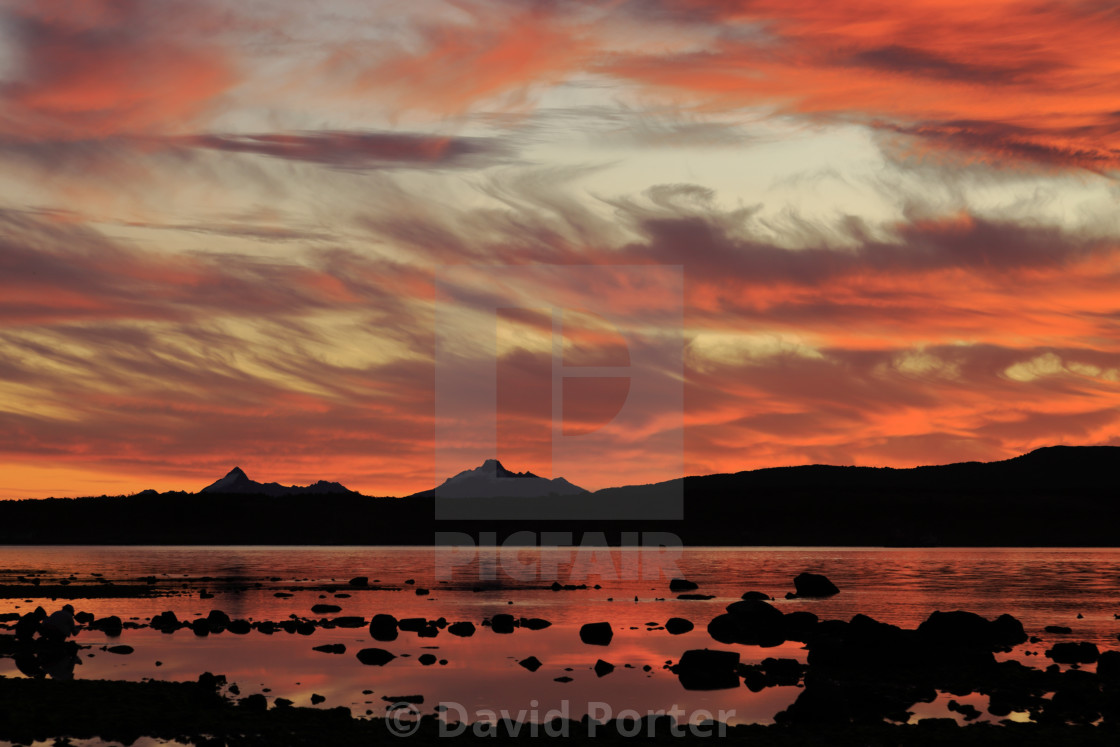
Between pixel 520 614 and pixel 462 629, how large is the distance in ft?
38.4

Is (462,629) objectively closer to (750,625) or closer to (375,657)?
(375,657)

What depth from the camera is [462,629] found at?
52.2 metres

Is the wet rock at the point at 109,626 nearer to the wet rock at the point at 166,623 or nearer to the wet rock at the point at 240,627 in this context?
the wet rock at the point at 166,623

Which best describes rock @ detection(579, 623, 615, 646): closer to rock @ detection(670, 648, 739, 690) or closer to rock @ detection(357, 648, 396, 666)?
rock @ detection(670, 648, 739, 690)

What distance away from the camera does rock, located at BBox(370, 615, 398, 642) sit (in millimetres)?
49950

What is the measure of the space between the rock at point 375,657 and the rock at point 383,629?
6.32 m

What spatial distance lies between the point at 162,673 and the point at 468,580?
61569mm

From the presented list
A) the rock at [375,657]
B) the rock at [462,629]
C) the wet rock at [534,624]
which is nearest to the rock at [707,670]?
the rock at [375,657]

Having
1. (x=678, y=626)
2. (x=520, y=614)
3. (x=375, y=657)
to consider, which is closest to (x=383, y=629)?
(x=375, y=657)

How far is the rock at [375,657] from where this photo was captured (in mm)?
41875

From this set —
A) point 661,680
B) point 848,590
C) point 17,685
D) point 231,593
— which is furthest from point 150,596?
point 848,590

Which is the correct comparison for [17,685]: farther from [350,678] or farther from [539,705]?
[539,705]

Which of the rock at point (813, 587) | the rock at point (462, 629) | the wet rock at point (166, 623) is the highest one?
the wet rock at point (166, 623)

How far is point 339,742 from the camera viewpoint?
26.5 m
